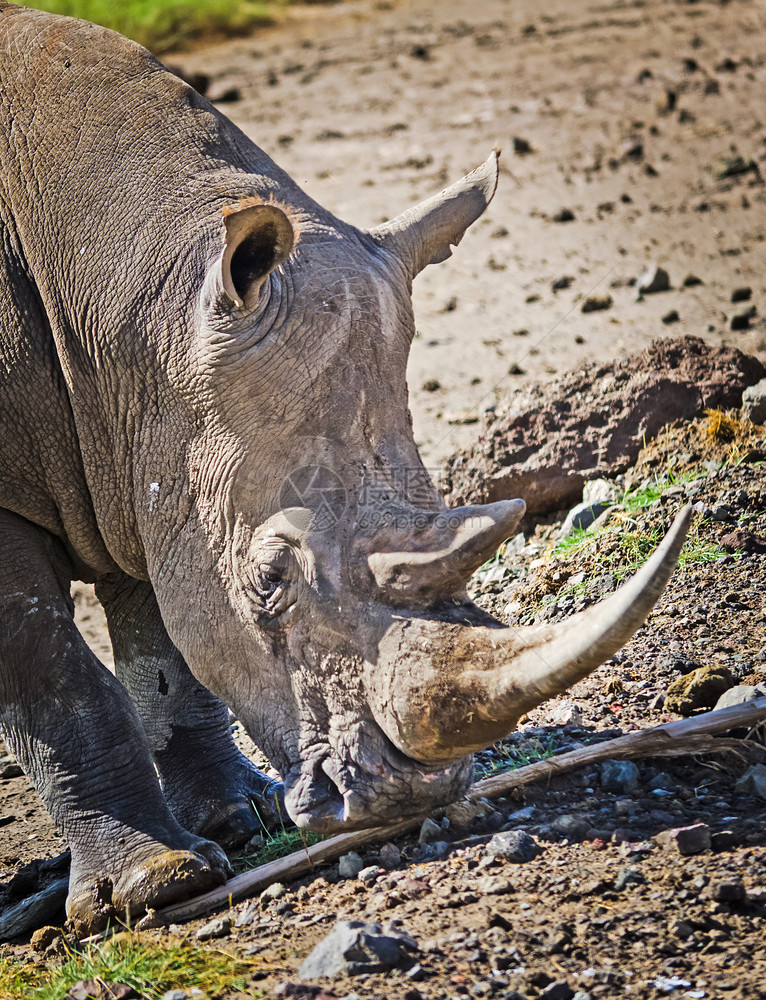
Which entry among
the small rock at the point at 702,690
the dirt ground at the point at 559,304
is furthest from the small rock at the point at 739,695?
the dirt ground at the point at 559,304

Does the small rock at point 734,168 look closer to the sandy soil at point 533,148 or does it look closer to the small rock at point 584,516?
the sandy soil at point 533,148

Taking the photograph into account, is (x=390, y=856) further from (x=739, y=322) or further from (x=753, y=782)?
(x=739, y=322)

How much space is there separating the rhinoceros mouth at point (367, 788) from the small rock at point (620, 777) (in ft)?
1.87

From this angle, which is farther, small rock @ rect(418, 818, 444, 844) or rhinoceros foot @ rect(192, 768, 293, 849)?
rhinoceros foot @ rect(192, 768, 293, 849)

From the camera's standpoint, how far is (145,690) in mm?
5609

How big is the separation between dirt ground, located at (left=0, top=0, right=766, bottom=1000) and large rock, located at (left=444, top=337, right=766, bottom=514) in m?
0.73

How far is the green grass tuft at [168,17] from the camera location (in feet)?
57.2

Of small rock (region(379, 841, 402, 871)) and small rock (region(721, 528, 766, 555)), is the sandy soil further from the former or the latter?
small rock (region(379, 841, 402, 871))

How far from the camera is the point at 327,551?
13.0ft

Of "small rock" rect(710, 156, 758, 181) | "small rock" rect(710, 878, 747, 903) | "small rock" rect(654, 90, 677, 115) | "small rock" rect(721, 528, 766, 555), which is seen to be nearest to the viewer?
"small rock" rect(710, 878, 747, 903)

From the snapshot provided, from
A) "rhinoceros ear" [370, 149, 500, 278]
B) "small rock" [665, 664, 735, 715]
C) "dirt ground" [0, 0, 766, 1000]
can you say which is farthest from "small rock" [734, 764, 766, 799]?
"rhinoceros ear" [370, 149, 500, 278]

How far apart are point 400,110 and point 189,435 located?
1109 cm

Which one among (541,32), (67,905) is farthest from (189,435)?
(541,32)

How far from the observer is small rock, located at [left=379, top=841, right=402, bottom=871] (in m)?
4.16
